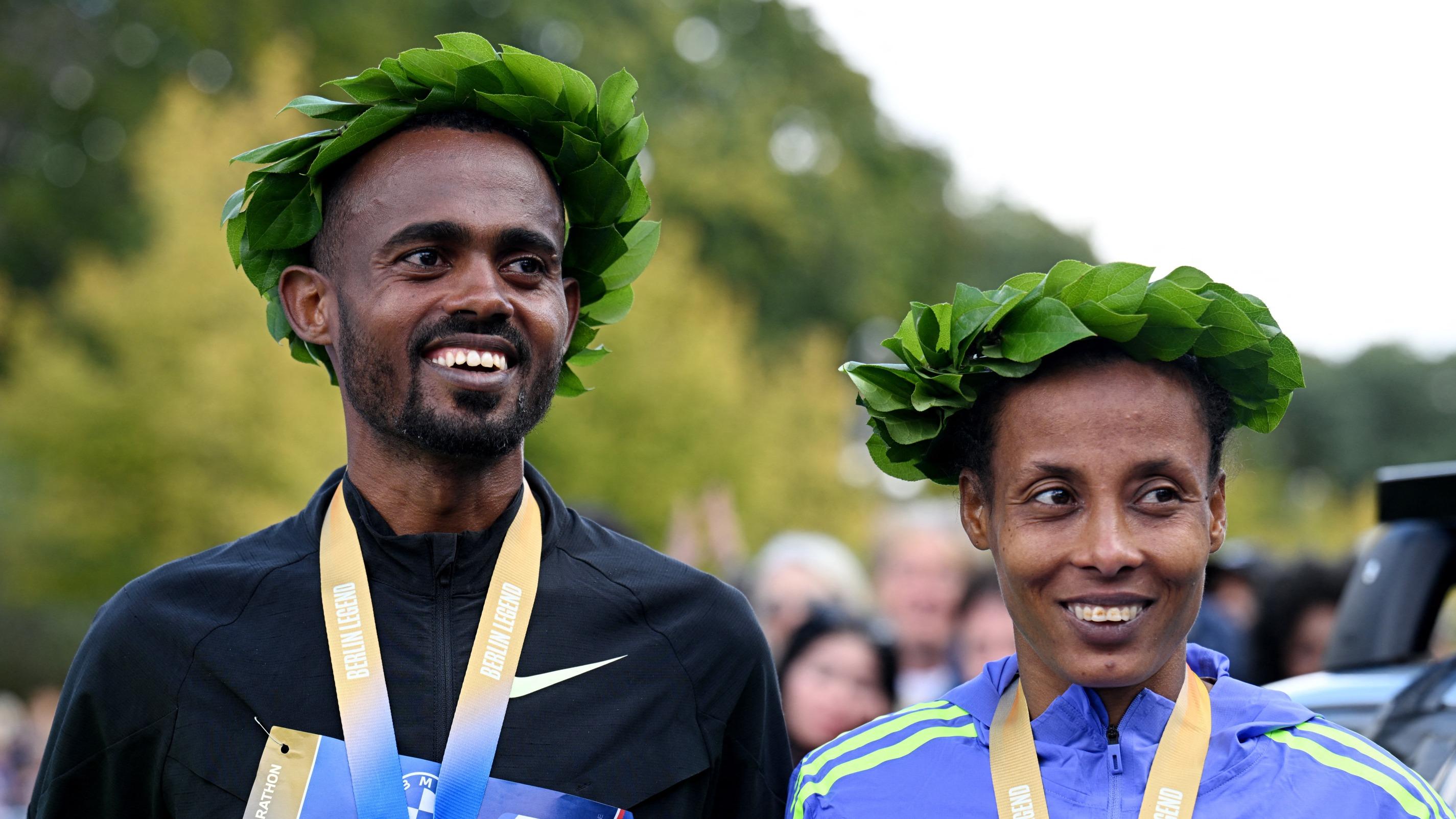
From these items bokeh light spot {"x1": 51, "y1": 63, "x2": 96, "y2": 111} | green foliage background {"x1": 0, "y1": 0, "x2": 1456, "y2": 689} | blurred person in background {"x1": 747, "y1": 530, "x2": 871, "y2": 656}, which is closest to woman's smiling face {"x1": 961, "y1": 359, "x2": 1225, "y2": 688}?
green foliage background {"x1": 0, "y1": 0, "x2": 1456, "y2": 689}

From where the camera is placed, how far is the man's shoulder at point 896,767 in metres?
2.86

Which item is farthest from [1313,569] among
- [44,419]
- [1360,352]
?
[1360,352]

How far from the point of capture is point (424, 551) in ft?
10.4

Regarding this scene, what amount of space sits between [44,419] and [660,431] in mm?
7433

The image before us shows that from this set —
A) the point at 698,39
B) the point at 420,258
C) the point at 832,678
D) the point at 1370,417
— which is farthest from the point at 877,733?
the point at 1370,417

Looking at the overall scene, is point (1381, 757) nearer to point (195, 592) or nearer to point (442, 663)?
point (442, 663)

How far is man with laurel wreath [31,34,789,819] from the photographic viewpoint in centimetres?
297

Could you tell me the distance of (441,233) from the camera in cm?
320

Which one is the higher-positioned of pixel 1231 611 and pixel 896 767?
pixel 1231 611

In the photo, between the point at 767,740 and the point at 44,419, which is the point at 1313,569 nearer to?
the point at 767,740

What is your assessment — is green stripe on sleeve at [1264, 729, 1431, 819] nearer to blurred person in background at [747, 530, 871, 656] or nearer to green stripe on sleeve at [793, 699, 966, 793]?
green stripe on sleeve at [793, 699, 966, 793]

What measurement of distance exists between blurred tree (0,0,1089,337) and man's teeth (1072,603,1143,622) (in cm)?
1473

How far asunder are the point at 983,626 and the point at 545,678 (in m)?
3.24

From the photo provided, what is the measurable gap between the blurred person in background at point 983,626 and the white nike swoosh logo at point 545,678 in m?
2.95
